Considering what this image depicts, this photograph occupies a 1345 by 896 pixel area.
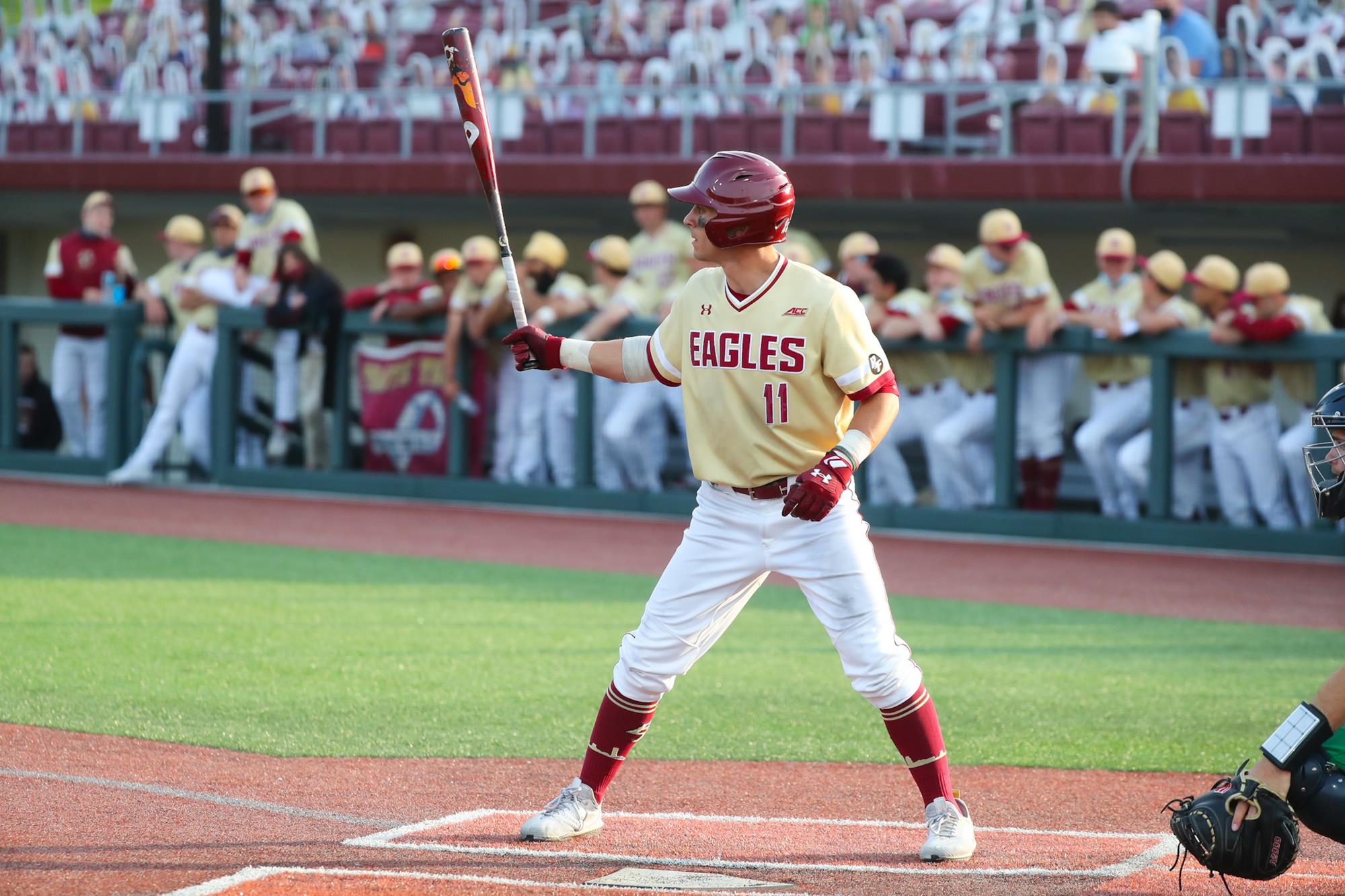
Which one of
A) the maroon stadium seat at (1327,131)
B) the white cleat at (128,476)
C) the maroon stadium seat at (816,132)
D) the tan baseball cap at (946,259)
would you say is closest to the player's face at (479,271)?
the white cleat at (128,476)

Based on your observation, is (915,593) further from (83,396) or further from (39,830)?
(83,396)

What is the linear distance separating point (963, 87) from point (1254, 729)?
836 cm

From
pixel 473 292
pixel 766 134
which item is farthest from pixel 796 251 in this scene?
pixel 766 134

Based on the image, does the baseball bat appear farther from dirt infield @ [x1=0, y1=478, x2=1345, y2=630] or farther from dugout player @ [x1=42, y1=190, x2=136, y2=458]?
dugout player @ [x1=42, y1=190, x2=136, y2=458]

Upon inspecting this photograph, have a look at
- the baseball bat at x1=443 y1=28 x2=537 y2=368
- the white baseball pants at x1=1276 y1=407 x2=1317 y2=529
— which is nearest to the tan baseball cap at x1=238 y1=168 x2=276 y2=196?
the white baseball pants at x1=1276 y1=407 x2=1317 y2=529

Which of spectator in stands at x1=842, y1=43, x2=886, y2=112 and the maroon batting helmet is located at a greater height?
spectator in stands at x1=842, y1=43, x2=886, y2=112

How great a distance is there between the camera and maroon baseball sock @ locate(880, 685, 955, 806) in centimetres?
410

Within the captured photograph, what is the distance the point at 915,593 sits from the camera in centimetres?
875

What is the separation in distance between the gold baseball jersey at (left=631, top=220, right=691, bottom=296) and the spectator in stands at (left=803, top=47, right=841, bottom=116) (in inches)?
144

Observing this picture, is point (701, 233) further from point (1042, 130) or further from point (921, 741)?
point (1042, 130)

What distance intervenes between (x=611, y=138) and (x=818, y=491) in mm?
12235

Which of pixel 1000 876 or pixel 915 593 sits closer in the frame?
pixel 1000 876

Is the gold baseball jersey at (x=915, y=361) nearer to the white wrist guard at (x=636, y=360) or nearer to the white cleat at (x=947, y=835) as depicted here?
the white wrist guard at (x=636, y=360)

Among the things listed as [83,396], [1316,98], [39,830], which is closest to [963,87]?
[1316,98]
